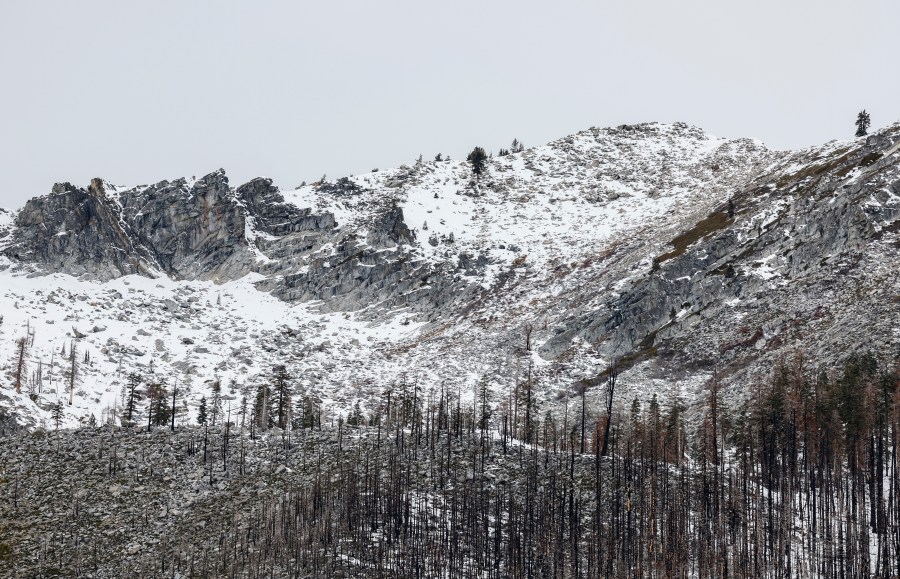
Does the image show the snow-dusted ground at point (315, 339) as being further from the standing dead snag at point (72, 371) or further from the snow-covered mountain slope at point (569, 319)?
the standing dead snag at point (72, 371)

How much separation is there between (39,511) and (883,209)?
134 m

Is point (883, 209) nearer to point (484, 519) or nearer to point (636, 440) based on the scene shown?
point (636, 440)

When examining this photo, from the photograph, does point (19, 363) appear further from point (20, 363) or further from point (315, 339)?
point (315, 339)

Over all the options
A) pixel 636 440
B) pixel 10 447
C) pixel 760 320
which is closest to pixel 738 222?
pixel 760 320

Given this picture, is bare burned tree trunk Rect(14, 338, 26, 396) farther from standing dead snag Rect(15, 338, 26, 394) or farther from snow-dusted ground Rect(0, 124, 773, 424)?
snow-dusted ground Rect(0, 124, 773, 424)

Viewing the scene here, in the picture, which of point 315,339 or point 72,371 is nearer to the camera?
point 72,371

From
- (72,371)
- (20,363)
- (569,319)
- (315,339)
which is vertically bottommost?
(72,371)

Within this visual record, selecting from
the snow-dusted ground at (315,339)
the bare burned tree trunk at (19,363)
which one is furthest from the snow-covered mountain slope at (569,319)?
the bare burned tree trunk at (19,363)

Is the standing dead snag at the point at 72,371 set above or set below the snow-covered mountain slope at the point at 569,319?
below

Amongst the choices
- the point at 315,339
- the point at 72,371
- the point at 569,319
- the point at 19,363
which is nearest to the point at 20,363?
the point at 19,363

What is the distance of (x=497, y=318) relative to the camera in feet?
553

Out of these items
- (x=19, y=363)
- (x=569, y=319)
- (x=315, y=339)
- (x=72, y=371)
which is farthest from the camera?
(x=315, y=339)

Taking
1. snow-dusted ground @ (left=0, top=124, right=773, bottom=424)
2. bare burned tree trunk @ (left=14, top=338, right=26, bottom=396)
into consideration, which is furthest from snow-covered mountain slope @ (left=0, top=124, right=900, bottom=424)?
bare burned tree trunk @ (left=14, top=338, right=26, bottom=396)

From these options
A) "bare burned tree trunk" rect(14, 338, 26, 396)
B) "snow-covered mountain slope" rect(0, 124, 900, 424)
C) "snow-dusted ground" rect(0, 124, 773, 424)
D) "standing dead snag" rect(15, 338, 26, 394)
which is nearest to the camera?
"snow-covered mountain slope" rect(0, 124, 900, 424)
